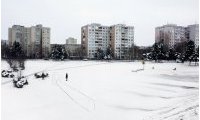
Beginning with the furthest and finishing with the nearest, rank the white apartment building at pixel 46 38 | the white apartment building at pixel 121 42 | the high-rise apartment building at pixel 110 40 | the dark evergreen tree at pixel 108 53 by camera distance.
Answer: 1. the white apartment building at pixel 121 42
2. the high-rise apartment building at pixel 110 40
3. the dark evergreen tree at pixel 108 53
4. the white apartment building at pixel 46 38

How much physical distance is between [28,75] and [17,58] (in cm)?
113

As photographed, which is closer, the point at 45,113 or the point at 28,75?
the point at 45,113

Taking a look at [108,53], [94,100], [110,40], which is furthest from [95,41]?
[94,100]

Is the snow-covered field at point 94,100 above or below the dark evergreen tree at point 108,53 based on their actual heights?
below

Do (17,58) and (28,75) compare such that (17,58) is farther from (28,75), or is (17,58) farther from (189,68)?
(189,68)

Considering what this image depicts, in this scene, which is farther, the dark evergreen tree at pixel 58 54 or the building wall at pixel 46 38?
the dark evergreen tree at pixel 58 54

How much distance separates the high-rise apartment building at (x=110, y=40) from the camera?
37375mm

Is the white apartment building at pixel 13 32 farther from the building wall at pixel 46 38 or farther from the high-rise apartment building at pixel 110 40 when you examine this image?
the high-rise apartment building at pixel 110 40

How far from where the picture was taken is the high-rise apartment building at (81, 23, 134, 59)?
37375 millimetres

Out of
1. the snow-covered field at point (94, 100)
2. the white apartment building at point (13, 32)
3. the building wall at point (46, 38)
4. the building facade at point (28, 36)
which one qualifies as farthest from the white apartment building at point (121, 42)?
the snow-covered field at point (94, 100)

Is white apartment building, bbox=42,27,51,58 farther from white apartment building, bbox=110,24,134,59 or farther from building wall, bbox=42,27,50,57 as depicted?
white apartment building, bbox=110,24,134,59

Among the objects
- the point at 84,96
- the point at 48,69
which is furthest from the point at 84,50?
the point at 84,96

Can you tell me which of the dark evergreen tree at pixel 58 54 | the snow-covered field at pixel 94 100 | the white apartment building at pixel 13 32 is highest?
the white apartment building at pixel 13 32

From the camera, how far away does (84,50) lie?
1531 inches
